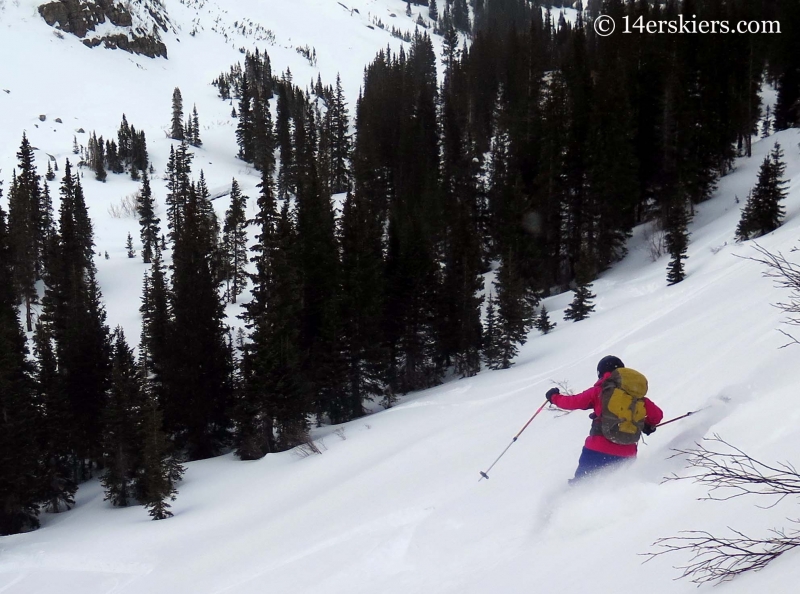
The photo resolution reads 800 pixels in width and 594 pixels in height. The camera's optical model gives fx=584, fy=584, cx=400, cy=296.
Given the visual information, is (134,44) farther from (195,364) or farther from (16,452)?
(16,452)

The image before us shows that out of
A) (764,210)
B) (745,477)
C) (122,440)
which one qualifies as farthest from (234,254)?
(745,477)

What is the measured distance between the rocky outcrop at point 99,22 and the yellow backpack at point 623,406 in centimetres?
12278

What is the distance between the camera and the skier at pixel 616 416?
6.81 metres

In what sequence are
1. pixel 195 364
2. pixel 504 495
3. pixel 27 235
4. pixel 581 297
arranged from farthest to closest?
pixel 27 235 → pixel 195 364 → pixel 581 297 → pixel 504 495

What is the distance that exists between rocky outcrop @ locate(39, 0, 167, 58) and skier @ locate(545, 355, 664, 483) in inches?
4828

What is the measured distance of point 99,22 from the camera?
10688 cm

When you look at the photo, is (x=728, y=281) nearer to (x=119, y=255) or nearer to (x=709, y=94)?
(x=709, y=94)

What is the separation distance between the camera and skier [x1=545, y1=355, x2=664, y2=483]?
681 centimetres

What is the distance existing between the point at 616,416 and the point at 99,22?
126 metres

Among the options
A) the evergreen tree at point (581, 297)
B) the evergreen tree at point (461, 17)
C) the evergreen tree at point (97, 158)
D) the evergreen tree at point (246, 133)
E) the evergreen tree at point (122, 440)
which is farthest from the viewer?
the evergreen tree at point (461, 17)

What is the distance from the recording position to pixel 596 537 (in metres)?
6.13

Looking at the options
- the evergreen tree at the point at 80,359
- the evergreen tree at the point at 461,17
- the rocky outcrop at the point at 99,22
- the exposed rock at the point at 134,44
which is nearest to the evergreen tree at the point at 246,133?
the exposed rock at the point at 134,44

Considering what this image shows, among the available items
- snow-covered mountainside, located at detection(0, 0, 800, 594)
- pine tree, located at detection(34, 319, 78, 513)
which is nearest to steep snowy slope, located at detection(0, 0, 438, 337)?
pine tree, located at detection(34, 319, 78, 513)

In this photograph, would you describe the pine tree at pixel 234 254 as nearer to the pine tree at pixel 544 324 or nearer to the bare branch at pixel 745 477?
the pine tree at pixel 544 324
